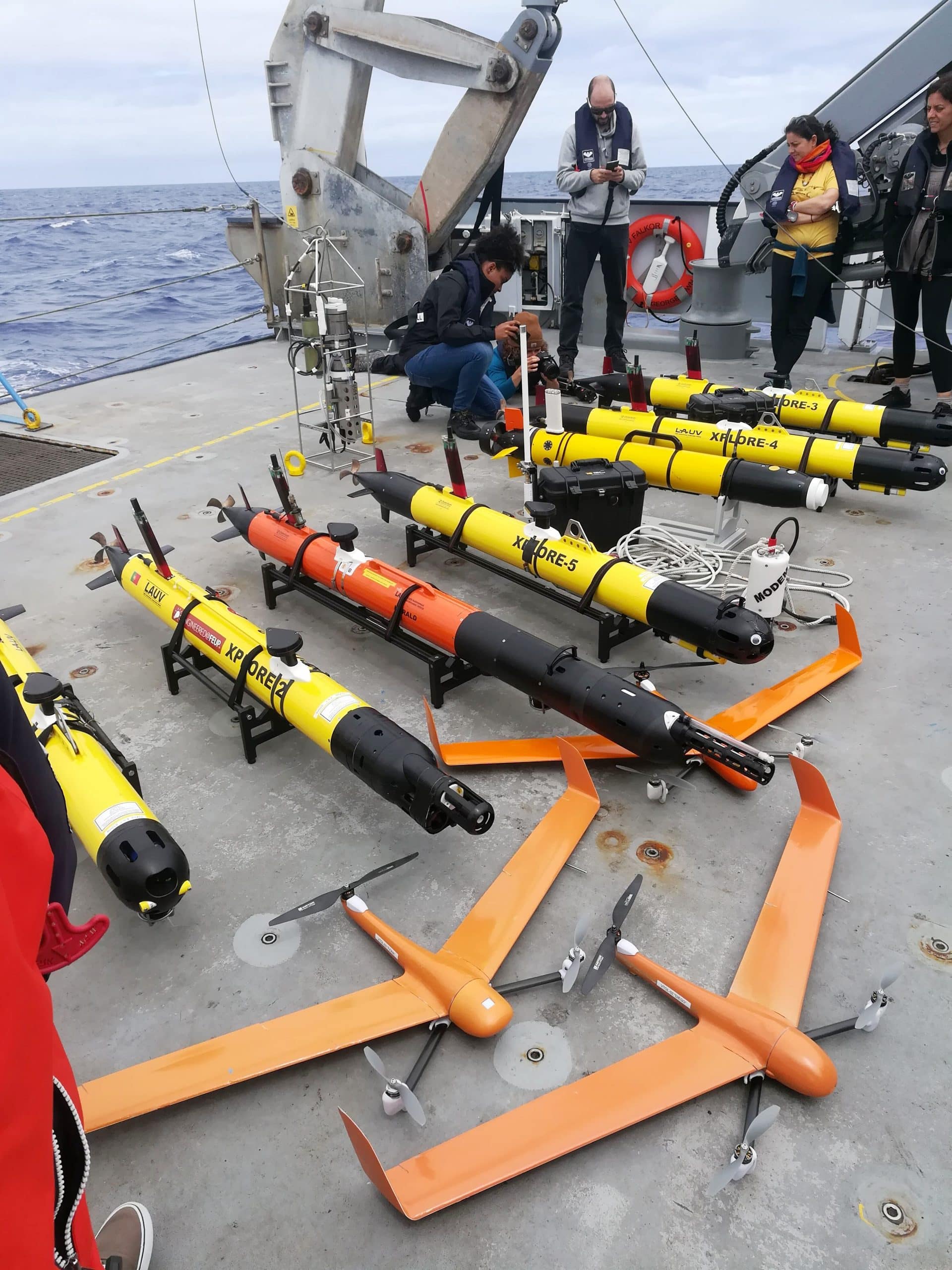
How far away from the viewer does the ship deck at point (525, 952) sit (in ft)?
5.43

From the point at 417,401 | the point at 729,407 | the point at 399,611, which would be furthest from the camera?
the point at 417,401

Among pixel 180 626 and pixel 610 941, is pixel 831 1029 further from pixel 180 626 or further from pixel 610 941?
pixel 180 626

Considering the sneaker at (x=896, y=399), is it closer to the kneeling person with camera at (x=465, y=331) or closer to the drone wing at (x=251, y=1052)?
the kneeling person with camera at (x=465, y=331)

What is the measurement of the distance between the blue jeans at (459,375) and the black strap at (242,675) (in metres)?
3.45

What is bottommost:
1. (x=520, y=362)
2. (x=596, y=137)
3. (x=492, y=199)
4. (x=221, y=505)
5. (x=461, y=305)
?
(x=221, y=505)

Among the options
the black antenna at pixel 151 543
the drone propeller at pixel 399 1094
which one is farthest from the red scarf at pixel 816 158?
the drone propeller at pixel 399 1094

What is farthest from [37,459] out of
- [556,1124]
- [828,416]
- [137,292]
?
[556,1124]

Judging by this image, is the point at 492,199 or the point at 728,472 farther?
the point at 492,199

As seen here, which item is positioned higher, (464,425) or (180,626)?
(464,425)

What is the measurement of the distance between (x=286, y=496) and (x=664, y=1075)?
2933mm

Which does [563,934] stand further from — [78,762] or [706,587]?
[706,587]

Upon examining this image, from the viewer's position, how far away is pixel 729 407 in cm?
476

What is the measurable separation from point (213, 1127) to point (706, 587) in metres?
2.99

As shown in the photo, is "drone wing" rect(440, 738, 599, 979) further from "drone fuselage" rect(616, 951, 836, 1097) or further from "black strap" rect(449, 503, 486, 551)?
"black strap" rect(449, 503, 486, 551)
